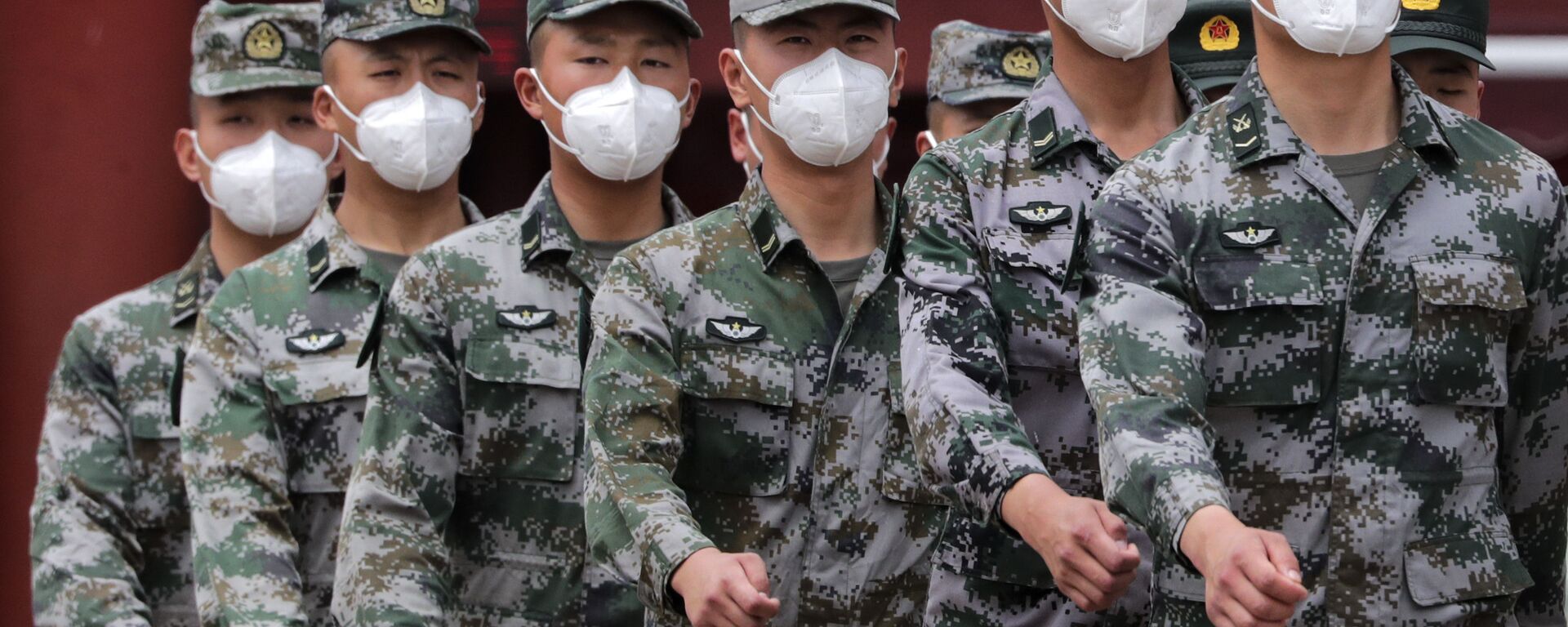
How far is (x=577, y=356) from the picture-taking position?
4.48 metres

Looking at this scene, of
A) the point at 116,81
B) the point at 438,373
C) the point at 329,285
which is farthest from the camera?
the point at 116,81

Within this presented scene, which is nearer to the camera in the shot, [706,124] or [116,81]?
[706,124]

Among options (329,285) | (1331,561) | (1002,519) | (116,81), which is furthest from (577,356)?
(116,81)

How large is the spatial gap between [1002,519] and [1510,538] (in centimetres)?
71

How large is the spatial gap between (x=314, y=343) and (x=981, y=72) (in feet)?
5.74

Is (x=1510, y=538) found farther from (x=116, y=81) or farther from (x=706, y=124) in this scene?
(x=116, y=81)

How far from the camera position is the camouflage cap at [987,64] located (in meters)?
5.31

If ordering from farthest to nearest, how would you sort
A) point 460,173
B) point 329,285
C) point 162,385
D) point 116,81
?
point 116,81 → point 460,173 → point 162,385 → point 329,285

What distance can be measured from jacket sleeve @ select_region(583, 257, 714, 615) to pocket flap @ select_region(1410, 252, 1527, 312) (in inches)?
44.6

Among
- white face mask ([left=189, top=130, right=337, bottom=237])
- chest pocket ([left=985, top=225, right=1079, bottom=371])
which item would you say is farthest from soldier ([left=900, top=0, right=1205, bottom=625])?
white face mask ([left=189, top=130, right=337, bottom=237])

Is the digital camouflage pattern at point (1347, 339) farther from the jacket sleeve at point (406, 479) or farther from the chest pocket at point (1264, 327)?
the jacket sleeve at point (406, 479)

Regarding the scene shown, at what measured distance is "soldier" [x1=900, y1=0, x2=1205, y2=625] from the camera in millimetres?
3330

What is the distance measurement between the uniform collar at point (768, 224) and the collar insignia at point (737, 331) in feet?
0.43

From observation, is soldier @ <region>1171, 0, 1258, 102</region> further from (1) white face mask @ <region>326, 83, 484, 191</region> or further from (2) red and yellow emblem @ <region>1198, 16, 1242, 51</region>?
(1) white face mask @ <region>326, 83, 484, 191</region>
